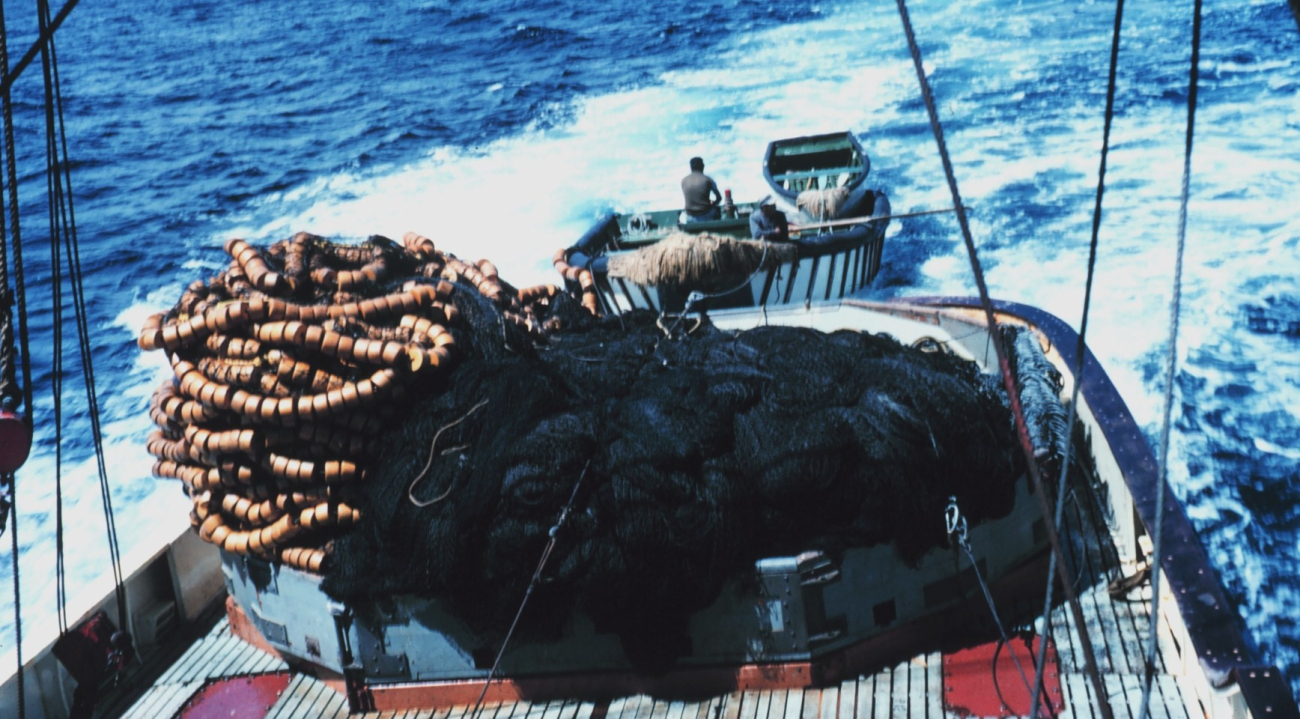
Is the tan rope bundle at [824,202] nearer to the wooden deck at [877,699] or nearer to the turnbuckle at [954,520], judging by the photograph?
the wooden deck at [877,699]

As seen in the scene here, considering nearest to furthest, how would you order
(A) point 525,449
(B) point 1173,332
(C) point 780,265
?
(B) point 1173,332
(A) point 525,449
(C) point 780,265

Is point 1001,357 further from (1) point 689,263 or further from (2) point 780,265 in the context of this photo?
(2) point 780,265

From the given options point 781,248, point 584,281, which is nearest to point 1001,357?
point 584,281

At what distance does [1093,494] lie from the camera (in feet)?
22.0

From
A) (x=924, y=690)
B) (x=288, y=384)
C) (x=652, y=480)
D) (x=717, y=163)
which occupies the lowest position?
(x=717, y=163)

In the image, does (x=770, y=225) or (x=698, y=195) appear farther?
(x=698, y=195)

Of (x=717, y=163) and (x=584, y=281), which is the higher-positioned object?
(x=584, y=281)

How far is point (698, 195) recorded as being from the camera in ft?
45.1

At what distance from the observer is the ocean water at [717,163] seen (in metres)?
11.4

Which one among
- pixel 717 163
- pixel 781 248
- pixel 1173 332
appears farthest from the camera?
pixel 717 163

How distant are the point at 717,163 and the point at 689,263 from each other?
1189cm

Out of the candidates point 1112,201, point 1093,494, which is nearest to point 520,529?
point 1093,494

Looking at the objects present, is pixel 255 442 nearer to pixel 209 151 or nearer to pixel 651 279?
pixel 651 279

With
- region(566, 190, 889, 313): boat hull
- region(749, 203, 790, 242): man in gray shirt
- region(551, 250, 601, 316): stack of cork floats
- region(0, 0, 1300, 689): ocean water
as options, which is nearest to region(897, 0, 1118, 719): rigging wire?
region(551, 250, 601, 316): stack of cork floats
